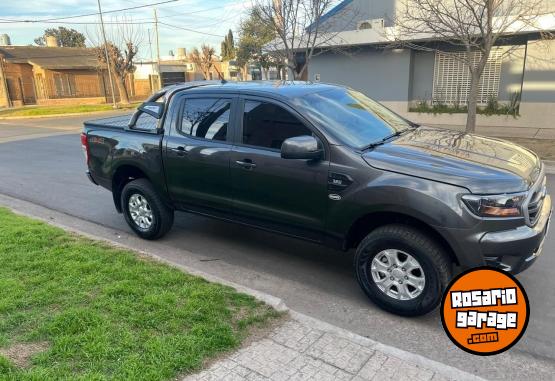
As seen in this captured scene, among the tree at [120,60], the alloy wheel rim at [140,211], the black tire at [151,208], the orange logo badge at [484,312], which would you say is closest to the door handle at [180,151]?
the black tire at [151,208]

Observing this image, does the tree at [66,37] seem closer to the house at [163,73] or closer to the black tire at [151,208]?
the house at [163,73]

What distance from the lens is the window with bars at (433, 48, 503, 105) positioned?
15266 millimetres

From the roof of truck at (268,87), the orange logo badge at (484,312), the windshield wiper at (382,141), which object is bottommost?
the orange logo badge at (484,312)

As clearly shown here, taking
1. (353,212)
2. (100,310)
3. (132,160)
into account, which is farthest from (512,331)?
(132,160)

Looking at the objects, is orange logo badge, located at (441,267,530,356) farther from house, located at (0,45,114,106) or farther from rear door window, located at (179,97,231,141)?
house, located at (0,45,114,106)

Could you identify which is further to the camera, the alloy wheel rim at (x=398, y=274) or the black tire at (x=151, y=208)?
the black tire at (x=151, y=208)

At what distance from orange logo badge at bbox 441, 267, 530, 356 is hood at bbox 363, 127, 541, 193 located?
0.67 m

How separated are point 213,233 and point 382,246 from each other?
2712mm

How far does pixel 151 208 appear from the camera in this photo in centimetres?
525

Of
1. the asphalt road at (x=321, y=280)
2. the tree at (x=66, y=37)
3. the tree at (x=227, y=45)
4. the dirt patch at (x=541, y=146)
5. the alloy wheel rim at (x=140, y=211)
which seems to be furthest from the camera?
the tree at (x=66, y=37)

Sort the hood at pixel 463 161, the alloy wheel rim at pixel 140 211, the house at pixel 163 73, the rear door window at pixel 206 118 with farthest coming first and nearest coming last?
the house at pixel 163 73, the alloy wheel rim at pixel 140 211, the rear door window at pixel 206 118, the hood at pixel 463 161

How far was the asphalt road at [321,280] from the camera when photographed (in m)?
3.08

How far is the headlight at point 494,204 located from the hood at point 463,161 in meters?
0.05

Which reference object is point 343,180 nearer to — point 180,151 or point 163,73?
point 180,151
